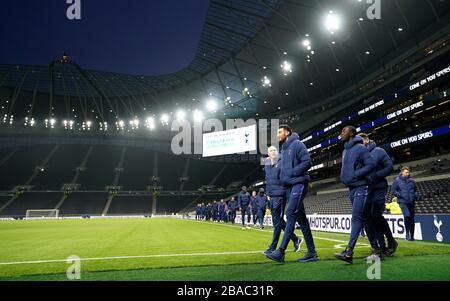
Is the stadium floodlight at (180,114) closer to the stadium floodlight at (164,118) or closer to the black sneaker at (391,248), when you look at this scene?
the stadium floodlight at (164,118)

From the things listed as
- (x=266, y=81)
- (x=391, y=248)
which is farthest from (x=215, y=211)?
(x=391, y=248)

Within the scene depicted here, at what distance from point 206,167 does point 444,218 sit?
6066 cm

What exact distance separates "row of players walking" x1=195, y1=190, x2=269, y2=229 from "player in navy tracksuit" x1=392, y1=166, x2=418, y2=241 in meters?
8.72

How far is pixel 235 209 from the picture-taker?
2500 cm

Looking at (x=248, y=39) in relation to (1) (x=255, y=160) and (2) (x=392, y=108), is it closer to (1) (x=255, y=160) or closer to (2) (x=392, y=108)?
(2) (x=392, y=108)

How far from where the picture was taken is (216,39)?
142 ft

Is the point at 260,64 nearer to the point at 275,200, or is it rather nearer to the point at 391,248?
the point at 275,200

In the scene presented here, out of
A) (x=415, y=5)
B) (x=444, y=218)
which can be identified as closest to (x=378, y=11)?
(x=415, y=5)

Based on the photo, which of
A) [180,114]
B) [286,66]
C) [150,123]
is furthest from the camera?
[150,123]

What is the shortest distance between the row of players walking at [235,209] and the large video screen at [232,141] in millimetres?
7869

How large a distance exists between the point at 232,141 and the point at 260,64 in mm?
11409

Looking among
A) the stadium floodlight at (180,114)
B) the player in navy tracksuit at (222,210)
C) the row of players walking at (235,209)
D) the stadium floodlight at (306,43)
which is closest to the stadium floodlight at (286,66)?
the stadium floodlight at (306,43)

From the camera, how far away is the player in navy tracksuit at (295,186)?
621 cm

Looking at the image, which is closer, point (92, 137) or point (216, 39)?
point (216, 39)
